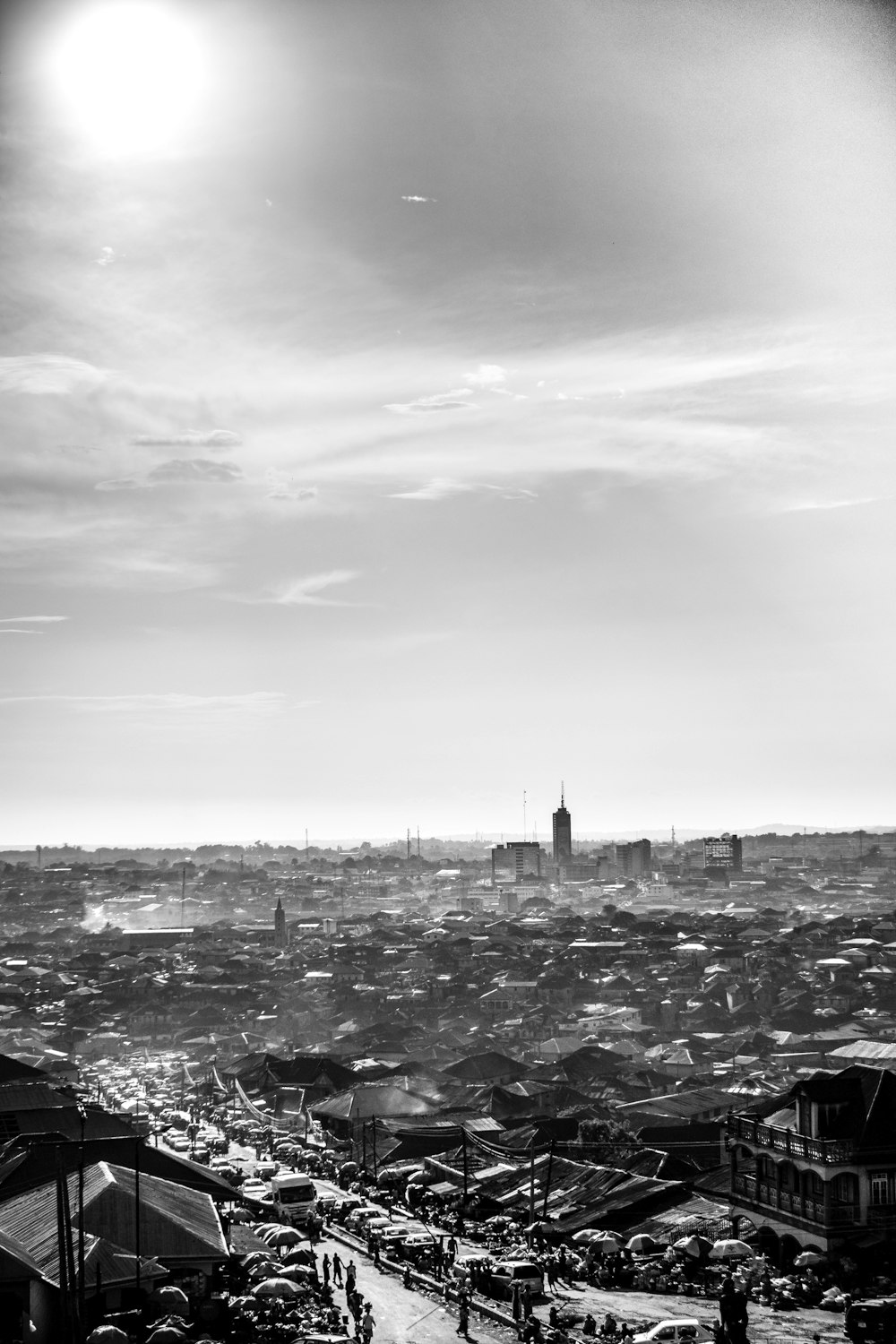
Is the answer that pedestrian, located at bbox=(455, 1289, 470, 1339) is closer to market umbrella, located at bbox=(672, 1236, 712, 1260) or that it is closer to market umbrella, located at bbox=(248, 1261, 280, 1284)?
market umbrella, located at bbox=(248, 1261, 280, 1284)

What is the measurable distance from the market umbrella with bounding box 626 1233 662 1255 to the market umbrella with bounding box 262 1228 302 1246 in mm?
7680

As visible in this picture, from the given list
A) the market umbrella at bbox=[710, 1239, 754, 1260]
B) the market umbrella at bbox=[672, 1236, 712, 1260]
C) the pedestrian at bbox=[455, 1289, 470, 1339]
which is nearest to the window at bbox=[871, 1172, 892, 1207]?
the market umbrella at bbox=[710, 1239, 754, 1260]

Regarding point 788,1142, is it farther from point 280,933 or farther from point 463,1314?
point 280,933

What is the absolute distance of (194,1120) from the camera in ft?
185

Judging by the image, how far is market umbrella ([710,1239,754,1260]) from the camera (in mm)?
28469

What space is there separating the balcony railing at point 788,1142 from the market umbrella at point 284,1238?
10.8 metres

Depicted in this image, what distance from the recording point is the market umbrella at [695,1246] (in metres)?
29.0

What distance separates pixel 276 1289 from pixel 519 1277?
514 centimetres

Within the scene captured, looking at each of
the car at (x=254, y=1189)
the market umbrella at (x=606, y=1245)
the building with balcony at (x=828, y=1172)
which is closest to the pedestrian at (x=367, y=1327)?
the market umbrella at (x=606, y=1245)

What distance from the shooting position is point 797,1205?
98.2 feet

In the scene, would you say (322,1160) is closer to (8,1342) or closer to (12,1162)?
(12,1162)

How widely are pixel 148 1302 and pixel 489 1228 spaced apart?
1241 cm

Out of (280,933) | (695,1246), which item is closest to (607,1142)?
(695,1246)

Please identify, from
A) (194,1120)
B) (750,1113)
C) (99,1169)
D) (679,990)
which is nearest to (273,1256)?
(99,1169)
